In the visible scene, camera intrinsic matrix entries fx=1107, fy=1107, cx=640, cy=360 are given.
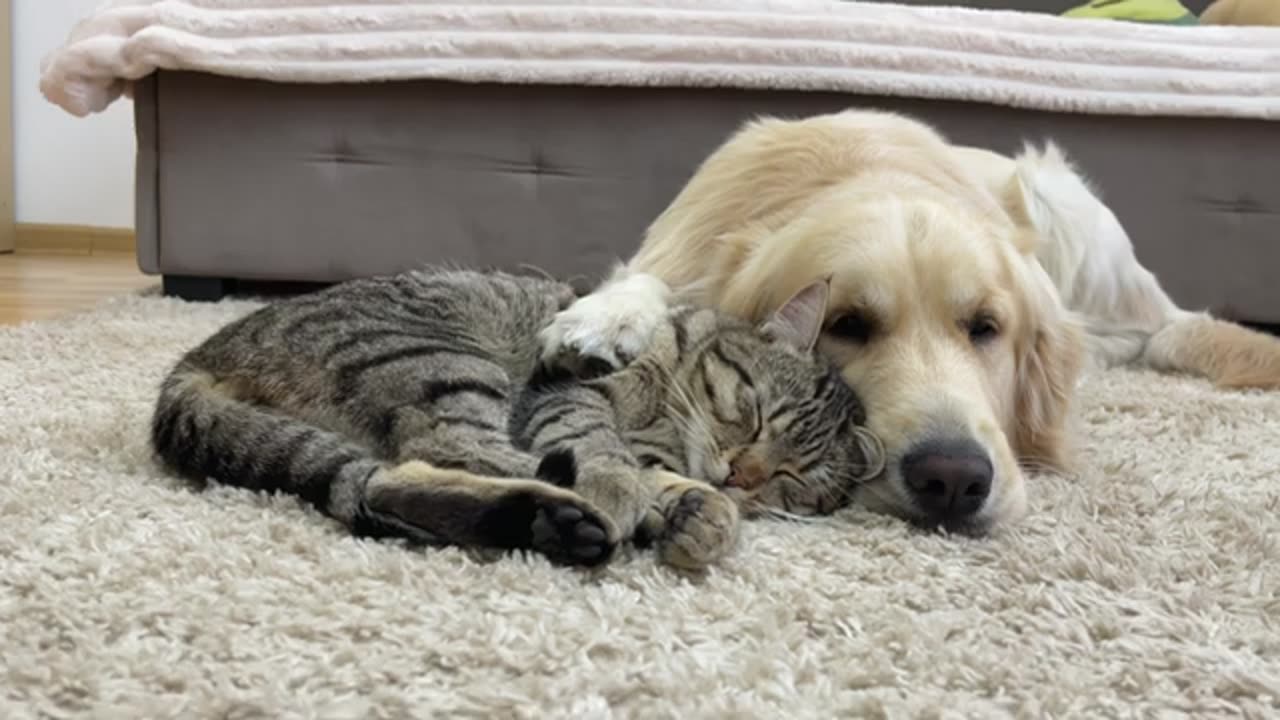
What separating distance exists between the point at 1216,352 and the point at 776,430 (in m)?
1.65

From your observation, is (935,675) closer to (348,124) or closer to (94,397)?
(94,397)

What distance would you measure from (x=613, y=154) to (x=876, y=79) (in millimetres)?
714

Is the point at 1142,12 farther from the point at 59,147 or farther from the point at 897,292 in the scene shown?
the point at 59,147

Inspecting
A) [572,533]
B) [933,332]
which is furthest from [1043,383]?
[572,533]

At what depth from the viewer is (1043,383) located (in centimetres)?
161

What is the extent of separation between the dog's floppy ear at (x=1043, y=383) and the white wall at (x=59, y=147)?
162 inches

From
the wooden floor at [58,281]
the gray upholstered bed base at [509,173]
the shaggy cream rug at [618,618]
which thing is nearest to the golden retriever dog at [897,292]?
the shaggy cream rug at [618,618]

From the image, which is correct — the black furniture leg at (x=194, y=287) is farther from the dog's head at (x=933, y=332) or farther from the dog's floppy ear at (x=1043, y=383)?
the dog's floppy ear at (x=1043, y=383)

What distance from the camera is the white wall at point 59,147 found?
14.7ft

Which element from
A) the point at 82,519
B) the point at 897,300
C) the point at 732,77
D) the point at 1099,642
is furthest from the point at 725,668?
the point at 732,77

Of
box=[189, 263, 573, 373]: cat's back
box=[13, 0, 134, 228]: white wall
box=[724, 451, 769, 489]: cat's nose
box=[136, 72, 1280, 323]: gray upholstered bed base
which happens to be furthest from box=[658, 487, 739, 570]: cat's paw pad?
box=[13, 0, 134, 228]: white wall

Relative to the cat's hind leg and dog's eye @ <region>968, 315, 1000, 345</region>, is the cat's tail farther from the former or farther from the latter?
dog's eye @ <region>968, 315, 1000, 345</region>

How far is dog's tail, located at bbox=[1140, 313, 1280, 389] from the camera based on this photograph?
2312mm

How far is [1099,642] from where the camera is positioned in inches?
33.4
